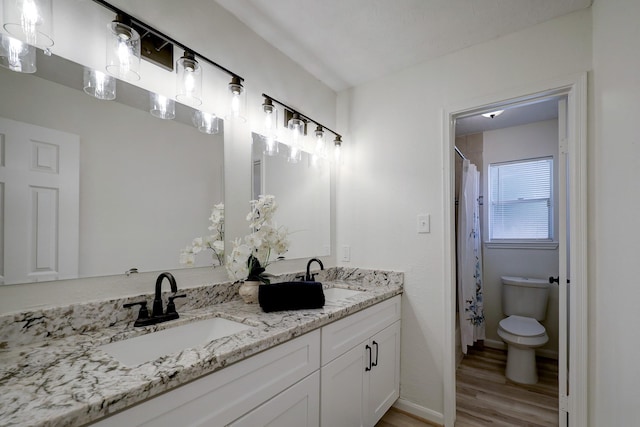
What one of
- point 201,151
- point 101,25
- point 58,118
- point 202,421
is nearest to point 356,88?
point 201,151

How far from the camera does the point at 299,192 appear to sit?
2084 mm

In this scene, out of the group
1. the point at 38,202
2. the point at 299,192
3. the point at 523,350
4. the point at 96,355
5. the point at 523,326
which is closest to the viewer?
the point at 96,355

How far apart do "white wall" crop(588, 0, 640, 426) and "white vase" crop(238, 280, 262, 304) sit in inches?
56.3

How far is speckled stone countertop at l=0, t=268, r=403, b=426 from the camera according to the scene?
2.03 ft

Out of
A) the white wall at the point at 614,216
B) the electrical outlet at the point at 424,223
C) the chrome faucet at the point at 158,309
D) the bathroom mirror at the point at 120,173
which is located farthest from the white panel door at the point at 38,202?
the white wall at the point at 614,216

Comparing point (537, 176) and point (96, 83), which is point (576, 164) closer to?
point (537, 176)

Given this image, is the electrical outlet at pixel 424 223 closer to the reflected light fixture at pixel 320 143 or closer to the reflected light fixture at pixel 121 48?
the reflected light fixture at pixel 320 143

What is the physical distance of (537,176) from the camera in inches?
119

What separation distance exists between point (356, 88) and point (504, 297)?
8.18ft

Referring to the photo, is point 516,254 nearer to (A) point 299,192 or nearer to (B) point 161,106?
(A) point 299,192

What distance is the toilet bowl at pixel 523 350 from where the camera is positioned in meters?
2.35

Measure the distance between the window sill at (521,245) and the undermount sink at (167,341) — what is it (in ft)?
9.69

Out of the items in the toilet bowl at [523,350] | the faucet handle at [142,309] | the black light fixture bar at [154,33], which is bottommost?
the toilet bowl at [523,350]

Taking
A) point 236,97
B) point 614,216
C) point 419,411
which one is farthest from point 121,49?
point 419,411
